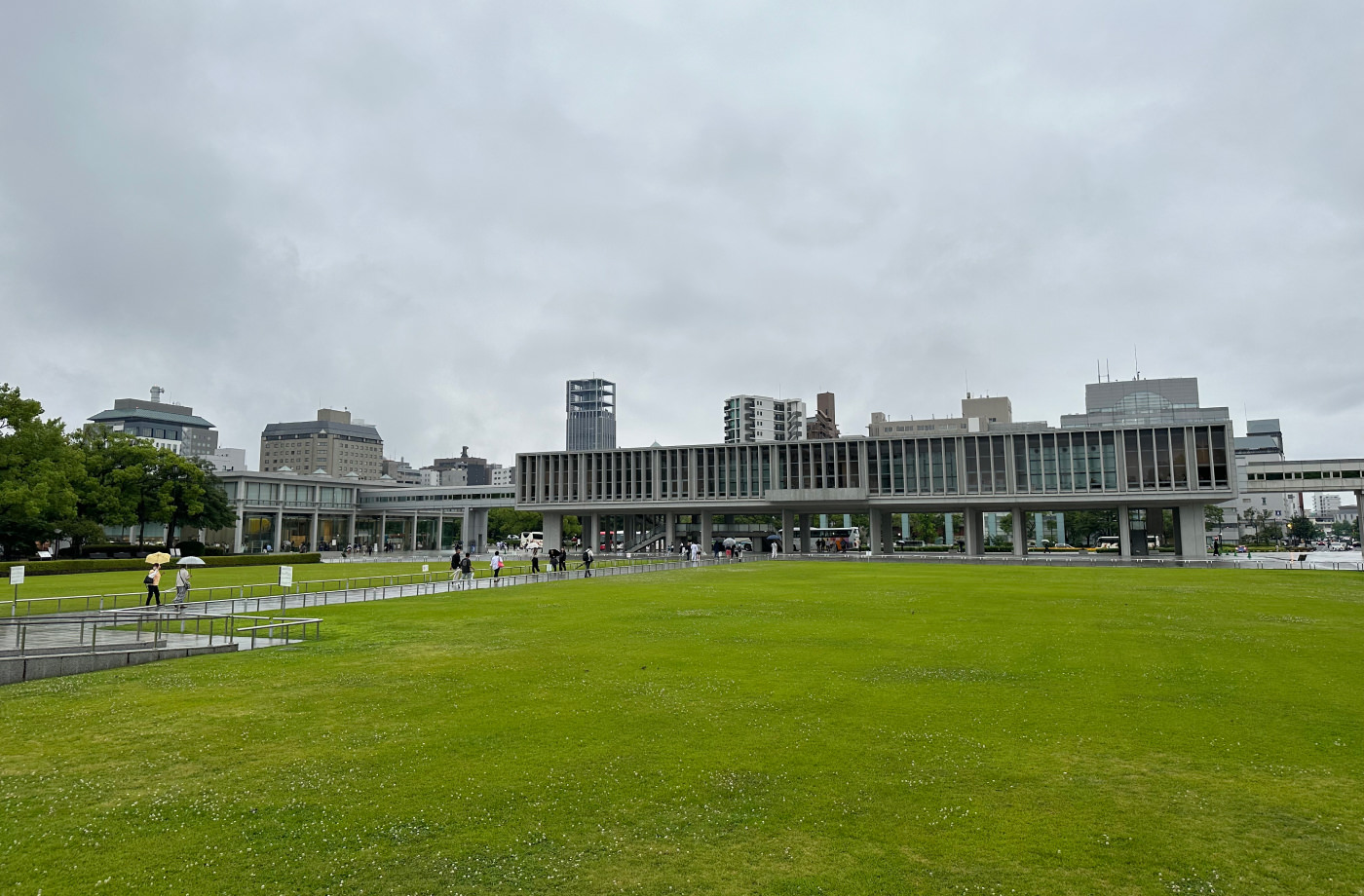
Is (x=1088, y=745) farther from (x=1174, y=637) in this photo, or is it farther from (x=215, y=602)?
(x=215, y=602)

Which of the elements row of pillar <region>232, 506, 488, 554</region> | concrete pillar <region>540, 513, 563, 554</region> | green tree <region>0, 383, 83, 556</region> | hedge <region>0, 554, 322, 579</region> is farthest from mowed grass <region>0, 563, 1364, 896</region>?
row of pillar <region>232, 506, 488, 554</region>

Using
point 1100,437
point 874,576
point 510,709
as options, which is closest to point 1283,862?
point 510,709

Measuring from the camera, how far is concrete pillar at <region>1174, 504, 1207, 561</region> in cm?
8838

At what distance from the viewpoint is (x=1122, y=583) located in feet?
136

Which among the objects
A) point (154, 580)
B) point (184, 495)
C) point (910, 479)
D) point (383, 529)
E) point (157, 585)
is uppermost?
point (910, 479)

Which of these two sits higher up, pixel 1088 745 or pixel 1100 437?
→ pixel 1100 437

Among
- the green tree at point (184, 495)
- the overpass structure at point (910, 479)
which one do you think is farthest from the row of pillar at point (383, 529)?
the green tree at point (184, 495)

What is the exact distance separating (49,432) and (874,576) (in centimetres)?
6298

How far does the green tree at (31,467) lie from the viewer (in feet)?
180

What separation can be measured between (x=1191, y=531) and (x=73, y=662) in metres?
102

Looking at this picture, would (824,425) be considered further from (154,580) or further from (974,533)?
(154,580)

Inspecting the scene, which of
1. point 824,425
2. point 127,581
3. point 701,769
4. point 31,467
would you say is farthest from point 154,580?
point 824,425

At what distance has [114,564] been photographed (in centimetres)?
6153

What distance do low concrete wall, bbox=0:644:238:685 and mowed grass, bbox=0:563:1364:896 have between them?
1043 millimetres
